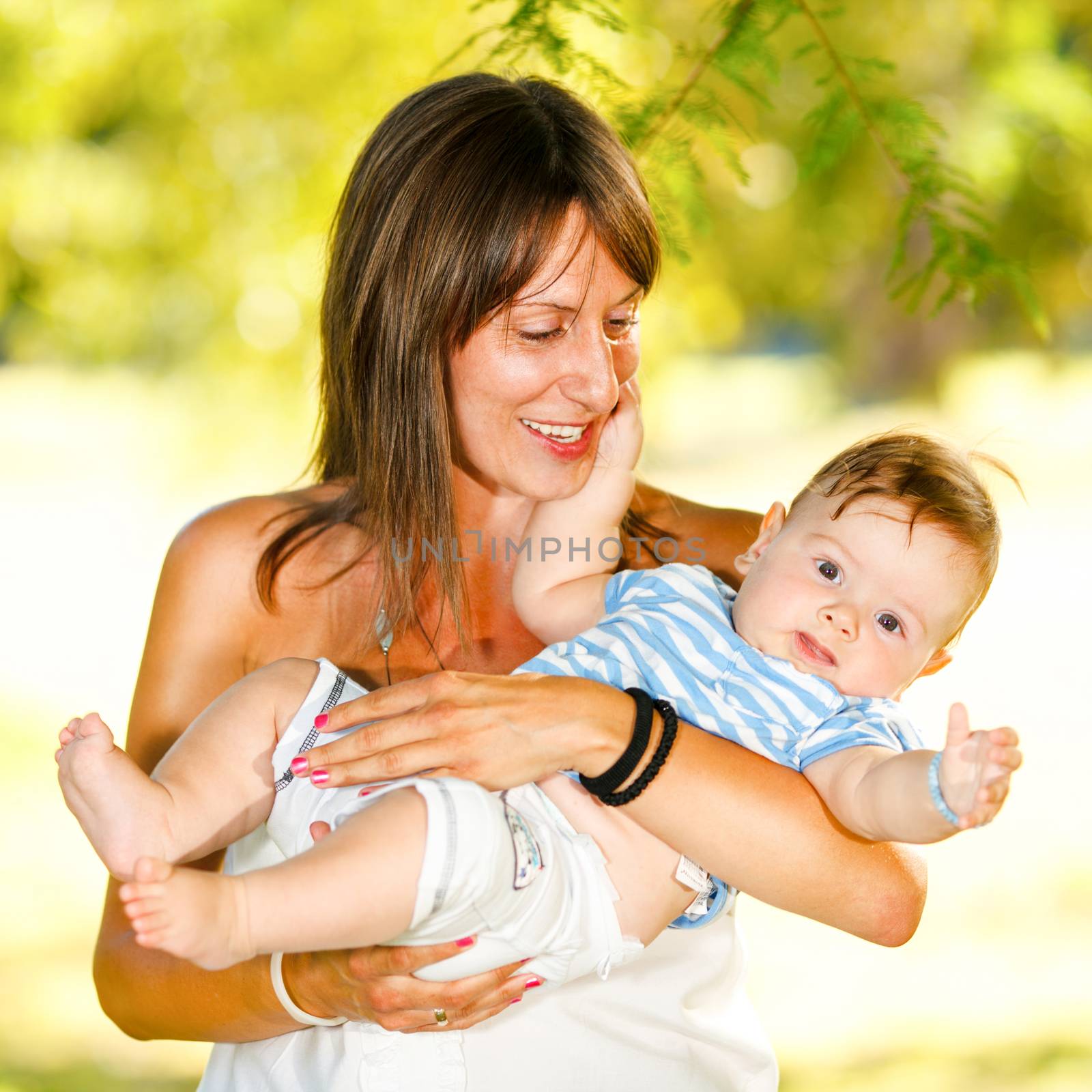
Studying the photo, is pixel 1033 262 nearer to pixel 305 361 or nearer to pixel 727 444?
pixel 727 444

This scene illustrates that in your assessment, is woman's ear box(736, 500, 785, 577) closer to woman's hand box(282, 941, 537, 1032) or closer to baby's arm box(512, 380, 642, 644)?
baby's arm box(512, 380, 642, 644)

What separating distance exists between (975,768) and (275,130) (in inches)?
133

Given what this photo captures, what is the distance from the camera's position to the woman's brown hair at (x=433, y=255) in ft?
5.60

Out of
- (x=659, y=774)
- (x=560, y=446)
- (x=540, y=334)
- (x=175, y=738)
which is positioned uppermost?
(x=540, y=334)

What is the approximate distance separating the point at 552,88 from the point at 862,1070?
314 cm

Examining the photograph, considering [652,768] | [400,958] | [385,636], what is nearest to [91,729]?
[400,958]

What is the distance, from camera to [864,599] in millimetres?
1635

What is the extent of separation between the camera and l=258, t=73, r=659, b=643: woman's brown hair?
67.2 inches

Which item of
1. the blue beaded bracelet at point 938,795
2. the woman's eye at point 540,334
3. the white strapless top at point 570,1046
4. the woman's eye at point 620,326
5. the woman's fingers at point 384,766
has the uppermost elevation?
the woman's eye at point 620,326

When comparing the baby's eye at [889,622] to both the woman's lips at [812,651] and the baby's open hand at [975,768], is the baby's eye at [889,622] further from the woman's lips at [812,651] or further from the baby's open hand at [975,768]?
the baby's open hand at [975,768]

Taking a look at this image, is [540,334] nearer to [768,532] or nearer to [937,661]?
[768,532]

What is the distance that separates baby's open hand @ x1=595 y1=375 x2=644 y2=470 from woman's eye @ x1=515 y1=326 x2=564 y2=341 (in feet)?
0.78

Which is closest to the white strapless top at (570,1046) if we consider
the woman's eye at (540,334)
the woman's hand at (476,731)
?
the woman's hand at (476,731)

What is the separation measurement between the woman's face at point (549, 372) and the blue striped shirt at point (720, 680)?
0.84 feet
